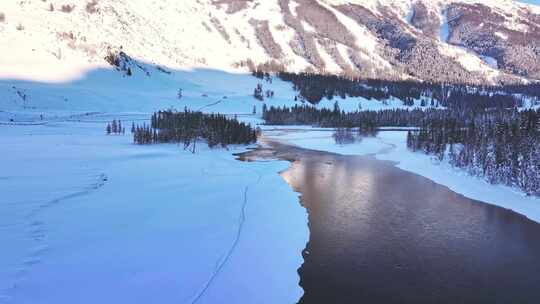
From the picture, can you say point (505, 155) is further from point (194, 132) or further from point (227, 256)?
point (194, 132)

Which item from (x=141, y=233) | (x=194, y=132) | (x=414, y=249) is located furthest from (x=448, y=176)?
(x=141, y=233)

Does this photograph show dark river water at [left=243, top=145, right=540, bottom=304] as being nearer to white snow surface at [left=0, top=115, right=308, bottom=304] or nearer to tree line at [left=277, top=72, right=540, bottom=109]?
white snow surface at [left=0, top=115, right=308, bottom=304]

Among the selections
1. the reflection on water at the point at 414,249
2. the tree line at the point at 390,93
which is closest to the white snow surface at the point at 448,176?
the reflection on water at the point at 414,249

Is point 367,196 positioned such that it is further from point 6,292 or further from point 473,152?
point 6,292

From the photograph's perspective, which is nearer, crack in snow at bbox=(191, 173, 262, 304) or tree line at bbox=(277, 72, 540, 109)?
crack in snow at bbox=(191, 173, 262, 304)

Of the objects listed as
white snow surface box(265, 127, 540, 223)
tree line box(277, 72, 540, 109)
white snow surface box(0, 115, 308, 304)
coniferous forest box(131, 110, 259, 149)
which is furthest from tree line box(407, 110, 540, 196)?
tree line box(277, 72, 540, 109)

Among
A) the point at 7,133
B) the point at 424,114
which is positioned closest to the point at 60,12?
the point at 7,133
